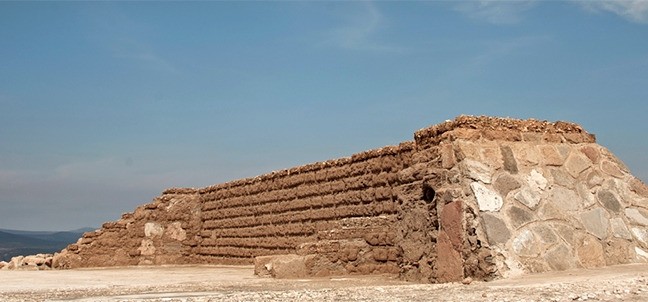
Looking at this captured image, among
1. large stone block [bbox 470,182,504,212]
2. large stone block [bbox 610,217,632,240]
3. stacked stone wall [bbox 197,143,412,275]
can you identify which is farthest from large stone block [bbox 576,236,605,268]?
stacked stone wall [bbox 197,143,412,275]

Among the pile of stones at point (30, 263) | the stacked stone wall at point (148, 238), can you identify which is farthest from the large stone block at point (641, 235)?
the pile of stones at point (30, 263)

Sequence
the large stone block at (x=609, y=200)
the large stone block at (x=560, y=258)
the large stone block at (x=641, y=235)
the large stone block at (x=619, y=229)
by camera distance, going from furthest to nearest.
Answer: the large stone block at (x=609, y=200)
the large stone block at (x=641, y=235)
the large stone block at (x=619, y=229)
the large stone block at (x=560, y=258)

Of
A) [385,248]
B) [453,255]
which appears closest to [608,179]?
[453,255]

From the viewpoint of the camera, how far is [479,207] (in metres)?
8.30

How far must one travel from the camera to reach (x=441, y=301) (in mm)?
5969

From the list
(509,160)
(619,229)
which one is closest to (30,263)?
(509,160)

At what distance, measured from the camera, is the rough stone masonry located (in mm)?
8328

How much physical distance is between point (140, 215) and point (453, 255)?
1310cm

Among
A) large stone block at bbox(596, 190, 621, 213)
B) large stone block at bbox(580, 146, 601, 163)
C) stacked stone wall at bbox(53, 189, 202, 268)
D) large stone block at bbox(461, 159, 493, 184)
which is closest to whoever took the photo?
large stone block at bbox(461, 159, 493, 184)

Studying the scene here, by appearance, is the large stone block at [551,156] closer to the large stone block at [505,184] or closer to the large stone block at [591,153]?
the large stone block at [591,153]

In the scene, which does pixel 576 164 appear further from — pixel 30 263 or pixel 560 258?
pixel 30 263

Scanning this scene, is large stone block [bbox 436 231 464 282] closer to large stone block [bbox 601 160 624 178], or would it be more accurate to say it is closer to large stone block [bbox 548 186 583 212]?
large stone block [bbox 548 186 583 212]

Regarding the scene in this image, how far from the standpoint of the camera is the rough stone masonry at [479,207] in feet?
27.3

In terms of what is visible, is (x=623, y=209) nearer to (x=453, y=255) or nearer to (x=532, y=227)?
(x=532, y=227)
